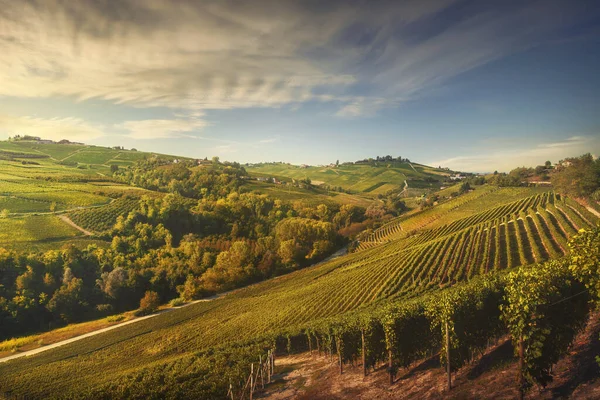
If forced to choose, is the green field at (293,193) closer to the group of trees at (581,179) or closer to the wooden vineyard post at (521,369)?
the group of trees at (581,179)

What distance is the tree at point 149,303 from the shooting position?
63656 mm

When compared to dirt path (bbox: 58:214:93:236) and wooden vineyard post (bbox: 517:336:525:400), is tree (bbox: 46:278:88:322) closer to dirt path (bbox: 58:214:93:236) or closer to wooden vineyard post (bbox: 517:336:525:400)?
dirt path (bbox: 58:214:93:236)

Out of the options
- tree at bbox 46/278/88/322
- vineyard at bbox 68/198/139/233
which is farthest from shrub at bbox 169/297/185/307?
vineyard at bbox 68/198/139/233

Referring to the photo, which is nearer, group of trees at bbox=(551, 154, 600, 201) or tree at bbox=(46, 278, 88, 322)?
group of trees at bbox=(551, 154, 600, 201)

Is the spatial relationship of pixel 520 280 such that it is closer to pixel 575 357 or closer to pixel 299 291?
pixel 575 357

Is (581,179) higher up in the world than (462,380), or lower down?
higher up

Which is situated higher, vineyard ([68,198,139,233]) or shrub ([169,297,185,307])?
vineyard ([68,198,139,233])

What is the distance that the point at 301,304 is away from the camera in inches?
1961

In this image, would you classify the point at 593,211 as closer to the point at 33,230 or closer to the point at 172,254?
the point at 172,254

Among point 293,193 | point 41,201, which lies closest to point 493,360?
point 41,201

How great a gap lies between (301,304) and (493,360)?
35026 mm

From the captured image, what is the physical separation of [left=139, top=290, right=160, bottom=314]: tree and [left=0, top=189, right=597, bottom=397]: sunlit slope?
649 centimetres

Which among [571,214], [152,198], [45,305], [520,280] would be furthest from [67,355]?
[571,214]

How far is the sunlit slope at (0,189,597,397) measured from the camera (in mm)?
36000
